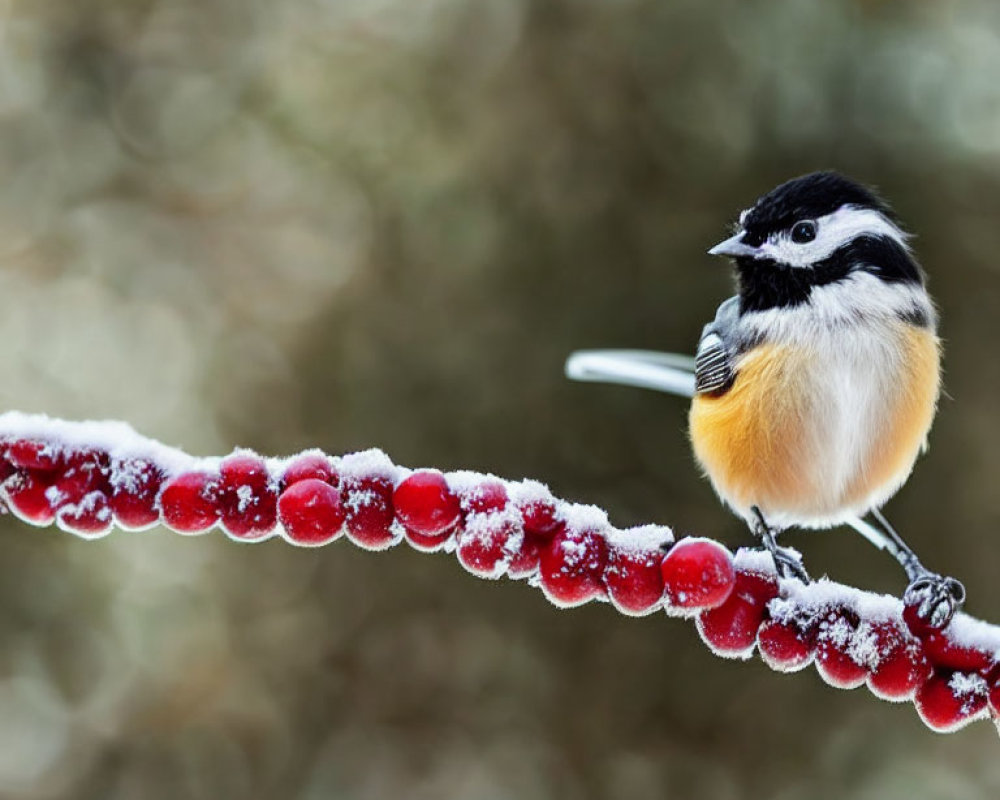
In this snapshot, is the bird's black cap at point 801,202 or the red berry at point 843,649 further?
the bird's black cap at point 801,202

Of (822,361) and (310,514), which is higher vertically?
(822,361)

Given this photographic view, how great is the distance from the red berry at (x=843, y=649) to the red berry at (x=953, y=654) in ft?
0.09

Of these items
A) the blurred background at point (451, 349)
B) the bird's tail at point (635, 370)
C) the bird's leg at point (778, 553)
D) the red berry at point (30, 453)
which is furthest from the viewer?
the blurred background at point (451, 349)

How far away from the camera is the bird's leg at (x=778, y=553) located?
59 centimetres

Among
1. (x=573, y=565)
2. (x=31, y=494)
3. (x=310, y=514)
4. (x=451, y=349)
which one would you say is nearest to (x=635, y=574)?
(x=573, y=565)

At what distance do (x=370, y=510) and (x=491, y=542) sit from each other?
0.17 feet

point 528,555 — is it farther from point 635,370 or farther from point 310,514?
point 635,370

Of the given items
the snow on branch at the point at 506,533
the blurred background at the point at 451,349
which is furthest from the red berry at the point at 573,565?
the blurred background at the point at 451,349

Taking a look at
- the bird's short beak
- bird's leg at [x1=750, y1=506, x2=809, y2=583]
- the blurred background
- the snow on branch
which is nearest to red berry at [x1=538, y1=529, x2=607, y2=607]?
the snow on branch

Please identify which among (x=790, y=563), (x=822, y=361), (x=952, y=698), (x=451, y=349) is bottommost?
(x=952, y=698)

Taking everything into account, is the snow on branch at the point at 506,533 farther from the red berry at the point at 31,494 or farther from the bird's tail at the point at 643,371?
the bird's tail at the point at 643,371

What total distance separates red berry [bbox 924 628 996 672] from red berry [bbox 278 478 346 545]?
0.84ft

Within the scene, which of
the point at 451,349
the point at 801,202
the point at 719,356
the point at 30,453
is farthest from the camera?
the point at 451,349

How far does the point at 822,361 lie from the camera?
642mm
